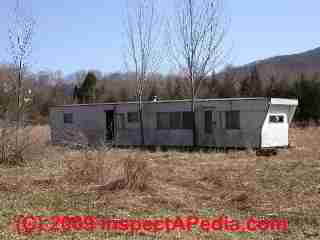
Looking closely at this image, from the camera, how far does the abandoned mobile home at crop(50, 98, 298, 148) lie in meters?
18.1

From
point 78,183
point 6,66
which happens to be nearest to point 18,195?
point 78,183

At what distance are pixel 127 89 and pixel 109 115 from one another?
28.0 meters

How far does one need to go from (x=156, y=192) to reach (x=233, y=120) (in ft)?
35.2

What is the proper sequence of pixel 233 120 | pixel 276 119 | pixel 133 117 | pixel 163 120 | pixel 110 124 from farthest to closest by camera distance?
1. pixel 110 124
2. pixel 133 117
3. pixel 163 120
4. pixel 276 119
5. pixel 233 120

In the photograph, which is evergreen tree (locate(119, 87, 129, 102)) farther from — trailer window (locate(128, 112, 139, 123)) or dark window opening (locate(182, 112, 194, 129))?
dark window opening (locate(182, 112, 194, 129))

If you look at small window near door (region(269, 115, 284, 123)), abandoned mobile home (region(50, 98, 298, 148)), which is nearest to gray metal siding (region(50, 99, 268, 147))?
abandoned mobile home (region(50, 98, 298, 148))

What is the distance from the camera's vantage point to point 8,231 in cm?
548

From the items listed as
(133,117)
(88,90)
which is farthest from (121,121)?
(88,90)

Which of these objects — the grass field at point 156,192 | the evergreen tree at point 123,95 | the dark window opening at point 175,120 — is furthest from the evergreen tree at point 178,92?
the grass field at point 156,192

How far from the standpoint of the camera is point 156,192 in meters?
8.47

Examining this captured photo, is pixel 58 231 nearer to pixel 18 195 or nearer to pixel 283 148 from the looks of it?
pixel 18 195

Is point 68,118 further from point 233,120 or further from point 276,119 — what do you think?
point 276,119

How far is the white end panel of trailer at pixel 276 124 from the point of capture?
59.6 ft

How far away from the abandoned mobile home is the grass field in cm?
530
